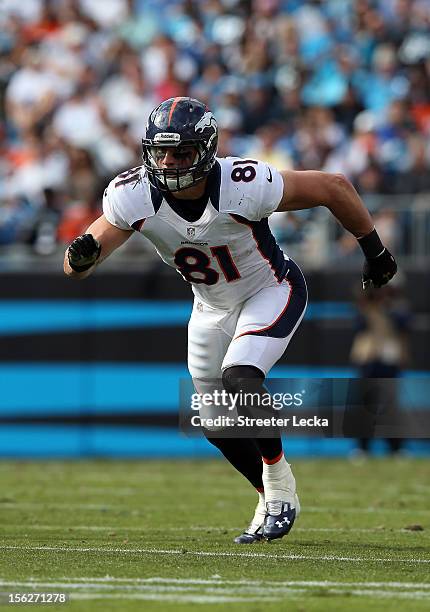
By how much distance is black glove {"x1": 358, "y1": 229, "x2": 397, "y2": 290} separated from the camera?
20.5 ft

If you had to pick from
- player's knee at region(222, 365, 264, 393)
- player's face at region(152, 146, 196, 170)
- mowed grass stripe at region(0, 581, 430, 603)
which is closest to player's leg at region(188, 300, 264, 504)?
player's knee at region(222, 365, 264, 393)

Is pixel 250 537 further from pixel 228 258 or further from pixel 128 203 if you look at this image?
pixel 128 203

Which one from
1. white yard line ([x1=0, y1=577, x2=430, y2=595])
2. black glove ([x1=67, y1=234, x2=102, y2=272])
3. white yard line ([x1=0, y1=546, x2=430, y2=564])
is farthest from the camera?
black glove ([x1=67, y1=234, x2=102, y2=272])

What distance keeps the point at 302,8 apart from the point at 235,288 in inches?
378

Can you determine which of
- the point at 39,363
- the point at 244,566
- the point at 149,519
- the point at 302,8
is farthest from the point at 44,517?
the point at 302,8

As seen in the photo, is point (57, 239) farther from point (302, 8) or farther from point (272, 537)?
point (272, 537)

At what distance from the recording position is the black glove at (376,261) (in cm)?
626

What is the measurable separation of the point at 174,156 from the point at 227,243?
0.48m

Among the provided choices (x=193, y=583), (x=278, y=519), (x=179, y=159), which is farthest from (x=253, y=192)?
(x=193, y=583)

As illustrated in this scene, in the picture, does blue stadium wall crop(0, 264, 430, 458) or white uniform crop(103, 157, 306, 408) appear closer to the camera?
white uniform crop(103, 157, 306, 408)

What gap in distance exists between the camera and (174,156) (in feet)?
19.1

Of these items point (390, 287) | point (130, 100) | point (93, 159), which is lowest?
point (390, 287)

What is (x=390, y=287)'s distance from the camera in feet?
40.4

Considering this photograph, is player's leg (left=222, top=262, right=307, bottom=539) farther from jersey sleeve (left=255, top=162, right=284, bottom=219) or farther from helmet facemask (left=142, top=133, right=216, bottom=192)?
helmet facemask (left=142, top=133, right=216, bottom=192)
